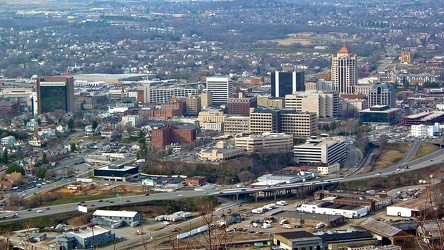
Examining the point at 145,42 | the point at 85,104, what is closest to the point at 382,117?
the point at 85,104

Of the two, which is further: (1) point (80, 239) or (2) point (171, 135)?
(2) point (171, 135)

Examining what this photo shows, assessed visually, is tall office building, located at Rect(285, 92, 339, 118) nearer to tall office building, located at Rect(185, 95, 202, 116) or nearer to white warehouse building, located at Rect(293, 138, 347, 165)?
tall office building, located at Rect(185, 95, 202, 116)

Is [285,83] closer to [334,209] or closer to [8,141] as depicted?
[8,141]

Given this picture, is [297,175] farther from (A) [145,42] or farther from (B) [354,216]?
(A) [145,42]

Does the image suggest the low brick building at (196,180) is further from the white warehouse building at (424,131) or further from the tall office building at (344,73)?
the tall office building at (344,73)

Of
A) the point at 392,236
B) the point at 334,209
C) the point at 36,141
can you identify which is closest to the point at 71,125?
the point at 36,141

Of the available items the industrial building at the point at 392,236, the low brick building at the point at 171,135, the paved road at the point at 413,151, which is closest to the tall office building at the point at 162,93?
the low brick building at the point at 171,135
